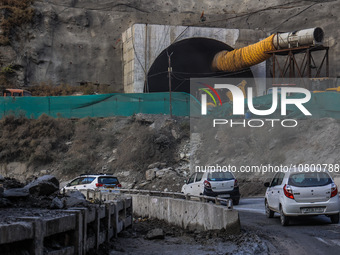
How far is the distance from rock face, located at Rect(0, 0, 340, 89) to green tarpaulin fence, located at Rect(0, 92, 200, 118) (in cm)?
734

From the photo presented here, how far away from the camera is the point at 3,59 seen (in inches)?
2021

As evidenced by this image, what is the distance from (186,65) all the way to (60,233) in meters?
47.5

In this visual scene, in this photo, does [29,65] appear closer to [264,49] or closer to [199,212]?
[264,49]

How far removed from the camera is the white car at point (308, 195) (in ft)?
47.3

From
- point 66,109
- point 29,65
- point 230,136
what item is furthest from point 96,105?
point 29,65

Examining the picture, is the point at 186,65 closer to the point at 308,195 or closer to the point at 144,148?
the point at 144,148

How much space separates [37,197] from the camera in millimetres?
13258

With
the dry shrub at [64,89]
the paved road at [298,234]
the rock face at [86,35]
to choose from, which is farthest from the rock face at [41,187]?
the dry shrub at [64,89]

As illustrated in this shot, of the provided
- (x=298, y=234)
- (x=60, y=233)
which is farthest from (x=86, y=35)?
(x=60, y=233)

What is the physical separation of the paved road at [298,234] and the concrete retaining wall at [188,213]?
3.25ft

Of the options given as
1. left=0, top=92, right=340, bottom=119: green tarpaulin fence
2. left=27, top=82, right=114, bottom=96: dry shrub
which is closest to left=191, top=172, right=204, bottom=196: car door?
left=0, top=92, right=340, bottom=119: green tarpaulin fence

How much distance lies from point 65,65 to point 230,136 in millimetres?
22804

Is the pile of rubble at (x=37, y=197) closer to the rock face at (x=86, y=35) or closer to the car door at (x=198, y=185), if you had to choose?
the car door at (x=198, y=185)

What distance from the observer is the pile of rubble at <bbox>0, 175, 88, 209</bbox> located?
36.4 feet
